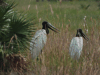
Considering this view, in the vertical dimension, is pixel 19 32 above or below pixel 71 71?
above

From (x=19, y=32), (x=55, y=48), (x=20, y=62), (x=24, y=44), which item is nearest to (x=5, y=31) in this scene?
(x=19, y=32)

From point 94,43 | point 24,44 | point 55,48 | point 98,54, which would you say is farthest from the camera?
point 94,43

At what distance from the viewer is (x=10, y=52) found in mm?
2453

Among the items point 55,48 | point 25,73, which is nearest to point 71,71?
point 55,48

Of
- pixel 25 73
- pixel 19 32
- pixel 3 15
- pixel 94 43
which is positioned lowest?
pixel 25 73

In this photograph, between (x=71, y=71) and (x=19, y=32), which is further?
(x=71, y=71)

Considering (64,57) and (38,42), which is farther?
(38,42)

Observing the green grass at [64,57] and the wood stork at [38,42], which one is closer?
the green grass at [64,57]

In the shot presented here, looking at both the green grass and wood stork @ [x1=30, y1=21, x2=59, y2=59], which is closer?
the green grass

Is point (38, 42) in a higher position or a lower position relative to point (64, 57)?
higher

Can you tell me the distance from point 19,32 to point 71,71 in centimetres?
121

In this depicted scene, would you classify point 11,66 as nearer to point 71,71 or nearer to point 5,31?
point 5,31

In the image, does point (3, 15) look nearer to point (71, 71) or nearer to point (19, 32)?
point (19, 32)

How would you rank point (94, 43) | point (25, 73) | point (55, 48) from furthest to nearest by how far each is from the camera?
point (94, 43) < point (55, 48) < point (25, 73)
